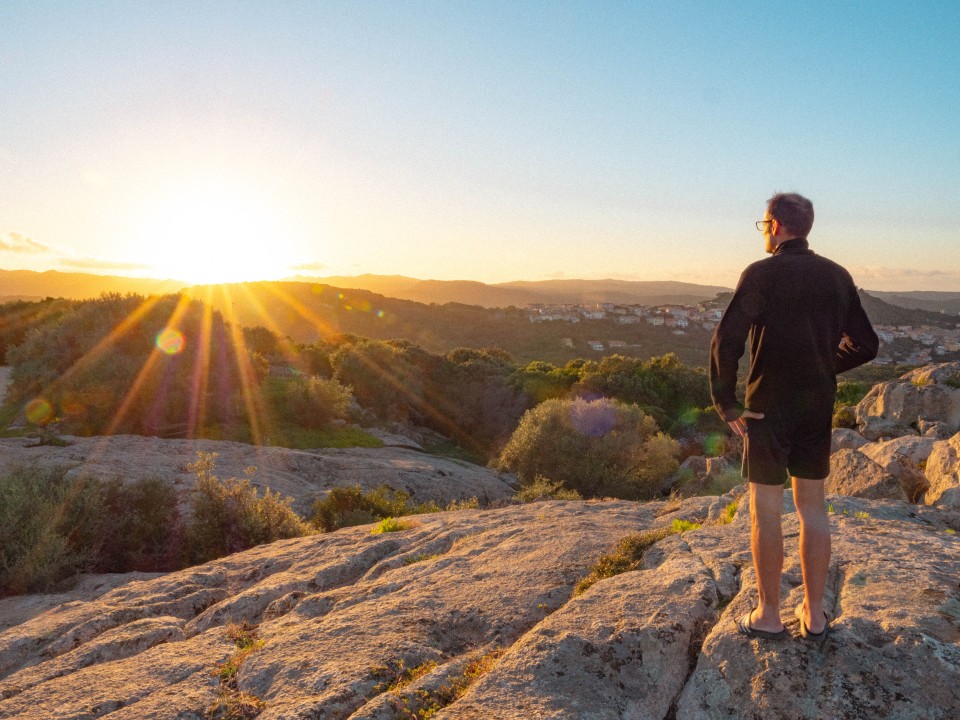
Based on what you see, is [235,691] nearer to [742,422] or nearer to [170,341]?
[742,422]

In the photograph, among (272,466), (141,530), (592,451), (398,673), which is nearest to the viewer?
(398,673)

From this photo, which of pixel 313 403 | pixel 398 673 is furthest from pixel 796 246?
pixel 313 403

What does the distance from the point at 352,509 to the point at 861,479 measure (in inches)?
300

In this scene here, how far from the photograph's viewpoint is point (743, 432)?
345 centimetres

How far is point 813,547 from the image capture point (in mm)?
3328

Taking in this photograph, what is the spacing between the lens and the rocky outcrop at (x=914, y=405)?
12.0m

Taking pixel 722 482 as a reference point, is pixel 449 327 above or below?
above

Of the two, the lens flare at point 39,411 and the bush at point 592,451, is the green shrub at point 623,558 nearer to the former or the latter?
the bush at point 592,451

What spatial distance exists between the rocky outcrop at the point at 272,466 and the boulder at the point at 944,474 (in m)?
9.06

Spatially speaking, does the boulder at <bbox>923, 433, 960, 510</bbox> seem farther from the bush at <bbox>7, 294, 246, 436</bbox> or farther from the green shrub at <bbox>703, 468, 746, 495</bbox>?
the bush at <bbox>7, 294, 246, 436</bbox>

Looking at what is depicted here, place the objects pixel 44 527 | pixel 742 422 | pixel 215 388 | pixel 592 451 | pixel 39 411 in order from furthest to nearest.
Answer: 1. pixel 215 388
2. pixel 592 451
3. pixel 39 411
4. pixel 44 527
5. pixel 742 422

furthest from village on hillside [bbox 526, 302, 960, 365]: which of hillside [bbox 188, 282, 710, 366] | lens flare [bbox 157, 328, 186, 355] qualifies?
lens flare [bbox 157, 328, 186, 355]

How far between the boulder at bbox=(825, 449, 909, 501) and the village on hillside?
89.5 feet

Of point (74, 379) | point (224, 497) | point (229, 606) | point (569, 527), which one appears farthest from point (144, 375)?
point (569, 527)
